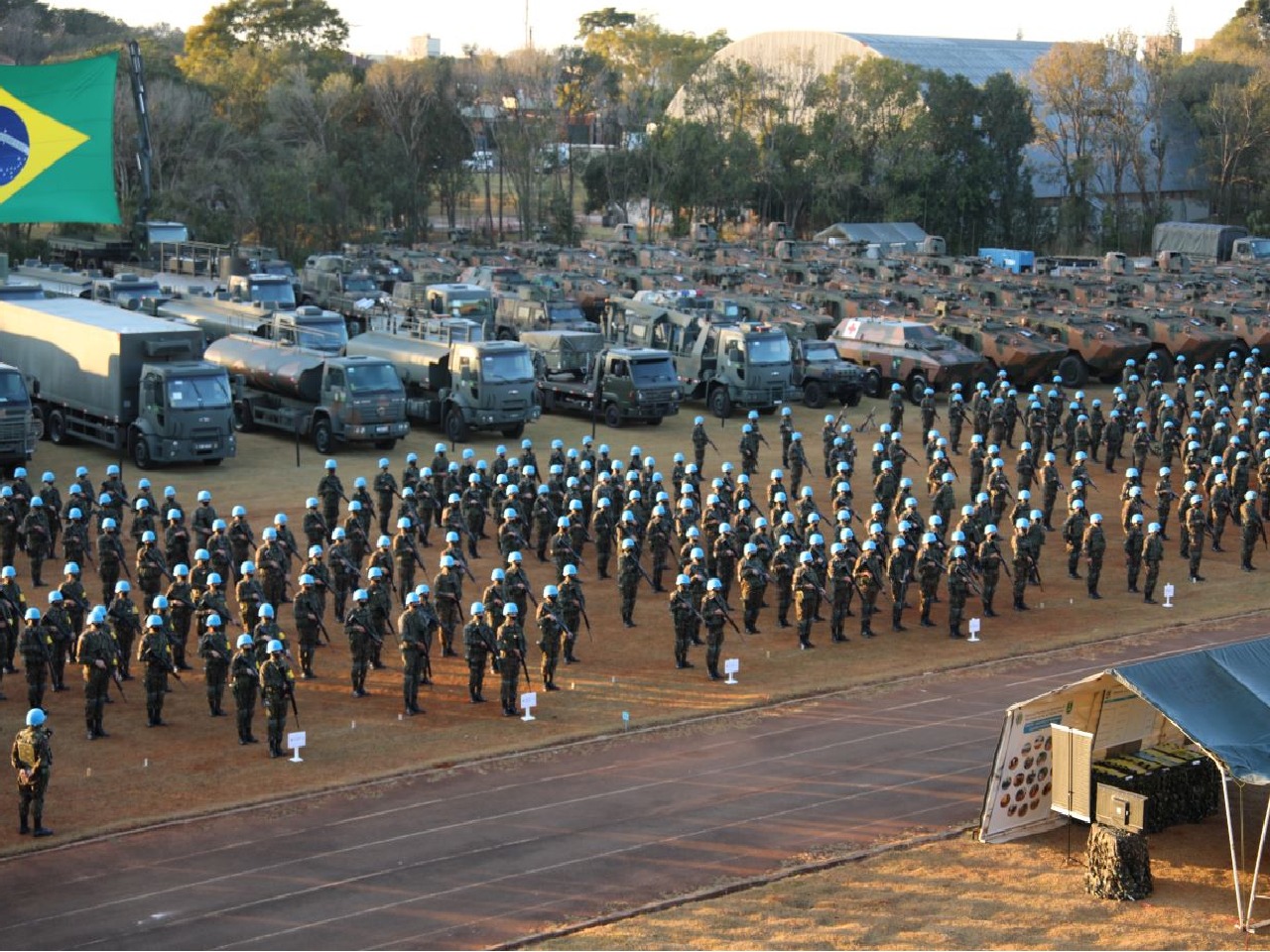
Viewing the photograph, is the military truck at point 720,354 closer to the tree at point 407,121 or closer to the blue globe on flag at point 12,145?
the blue globe on flag at point 12,145

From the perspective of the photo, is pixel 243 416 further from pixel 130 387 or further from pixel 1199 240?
pixel 1199 240

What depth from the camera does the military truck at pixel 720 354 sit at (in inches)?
1517

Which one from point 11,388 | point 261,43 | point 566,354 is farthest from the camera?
point 261,43

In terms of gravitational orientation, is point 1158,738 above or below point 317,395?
below

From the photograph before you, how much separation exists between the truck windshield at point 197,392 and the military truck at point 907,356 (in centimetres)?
1613

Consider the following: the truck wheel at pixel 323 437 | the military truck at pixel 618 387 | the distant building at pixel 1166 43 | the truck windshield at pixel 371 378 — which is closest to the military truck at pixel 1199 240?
the distant building at pixel 1166 43

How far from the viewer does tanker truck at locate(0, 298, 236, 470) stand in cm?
3159

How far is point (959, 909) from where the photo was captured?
14.0 meters

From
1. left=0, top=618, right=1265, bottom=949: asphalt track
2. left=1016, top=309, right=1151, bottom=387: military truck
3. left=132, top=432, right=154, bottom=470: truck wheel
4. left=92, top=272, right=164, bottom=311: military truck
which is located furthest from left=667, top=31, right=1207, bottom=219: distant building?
left=0, top=618, right=1265, bottom=949: asphalt track

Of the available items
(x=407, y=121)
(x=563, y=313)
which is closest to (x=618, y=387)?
(x=563, y=313)

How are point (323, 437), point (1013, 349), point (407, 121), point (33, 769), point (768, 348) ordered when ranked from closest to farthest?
point (33, 769) → point (323, 437) → point (768, 348) → point (1013, 349) → point (407, 121)

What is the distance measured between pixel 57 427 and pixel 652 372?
12.1 meters

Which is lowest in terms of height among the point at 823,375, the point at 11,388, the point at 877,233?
the point at 823,375

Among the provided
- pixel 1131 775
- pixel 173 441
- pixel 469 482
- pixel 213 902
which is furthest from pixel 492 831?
pixel 173 441
